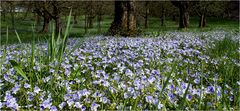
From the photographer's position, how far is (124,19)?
14.5 meters

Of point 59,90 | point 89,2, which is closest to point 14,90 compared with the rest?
point 59,90

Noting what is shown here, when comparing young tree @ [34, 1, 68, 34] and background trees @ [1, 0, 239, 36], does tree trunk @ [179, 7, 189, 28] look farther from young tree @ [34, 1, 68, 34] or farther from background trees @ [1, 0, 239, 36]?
young tree @ [34, 1, 68, 34]

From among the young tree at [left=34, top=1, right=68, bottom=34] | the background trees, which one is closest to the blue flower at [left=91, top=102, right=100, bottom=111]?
the background trees

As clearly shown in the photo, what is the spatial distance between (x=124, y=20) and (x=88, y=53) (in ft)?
27.6

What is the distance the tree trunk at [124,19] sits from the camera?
46.6 feet

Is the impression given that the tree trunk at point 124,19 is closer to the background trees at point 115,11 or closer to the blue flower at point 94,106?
the background trees at point 115,11

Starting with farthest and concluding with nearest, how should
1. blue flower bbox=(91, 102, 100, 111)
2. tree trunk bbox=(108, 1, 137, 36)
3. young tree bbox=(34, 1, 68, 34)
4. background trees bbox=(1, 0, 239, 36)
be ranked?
young tree bbox=(34, 1, 68, 34)
background trees bbox=(1, 0, 239, 36)
tree trunk bbox=(108, 1, 137, 36)
blue flower bbox=(91, 102, 100, 111)

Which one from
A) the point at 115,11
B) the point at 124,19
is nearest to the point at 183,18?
the point at 115,11

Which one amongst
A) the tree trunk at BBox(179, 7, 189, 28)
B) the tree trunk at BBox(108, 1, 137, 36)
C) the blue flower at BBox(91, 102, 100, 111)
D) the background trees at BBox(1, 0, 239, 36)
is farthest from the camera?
the tree trunk at BBox(179, 7, 189, 28)

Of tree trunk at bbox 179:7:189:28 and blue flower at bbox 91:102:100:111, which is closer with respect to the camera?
blue flower at bbox 91:102:100:111

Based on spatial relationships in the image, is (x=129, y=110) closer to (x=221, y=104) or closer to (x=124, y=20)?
(x=221, y=104)

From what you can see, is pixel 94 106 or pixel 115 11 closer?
pixel 94 106

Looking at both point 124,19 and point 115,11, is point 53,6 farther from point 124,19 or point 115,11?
point 124,19

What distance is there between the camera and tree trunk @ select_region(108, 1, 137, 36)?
14195mm
